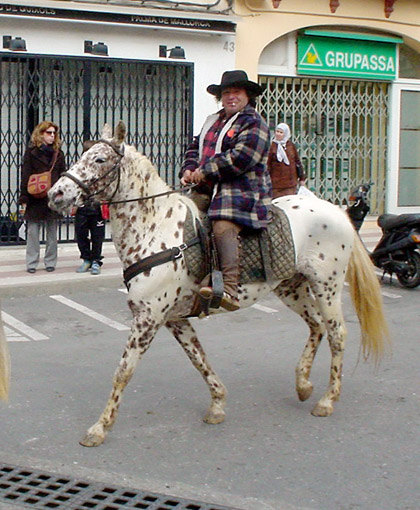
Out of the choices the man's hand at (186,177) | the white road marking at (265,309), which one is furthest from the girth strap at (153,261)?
the white road marking at (265,309)

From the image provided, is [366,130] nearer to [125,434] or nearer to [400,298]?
[400,298]

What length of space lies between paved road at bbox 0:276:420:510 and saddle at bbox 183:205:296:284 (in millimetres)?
1007

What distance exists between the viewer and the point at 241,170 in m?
5.84

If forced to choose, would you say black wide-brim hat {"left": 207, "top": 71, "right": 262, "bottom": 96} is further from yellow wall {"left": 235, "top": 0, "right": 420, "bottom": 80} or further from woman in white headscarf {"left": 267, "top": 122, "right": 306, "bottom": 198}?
yellow wall {"left": 235, "top": 0, "right": 420, "bottom": 80}

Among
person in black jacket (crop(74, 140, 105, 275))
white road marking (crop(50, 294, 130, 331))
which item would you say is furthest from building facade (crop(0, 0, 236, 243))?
white road marking (crop(50, 294, 130, 331))

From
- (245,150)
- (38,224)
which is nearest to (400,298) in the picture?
(38,224)

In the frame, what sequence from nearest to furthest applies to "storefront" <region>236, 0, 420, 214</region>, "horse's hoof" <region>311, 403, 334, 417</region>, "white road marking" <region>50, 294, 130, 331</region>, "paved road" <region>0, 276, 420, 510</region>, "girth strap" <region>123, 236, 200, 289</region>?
"paved road" <region>0, 276, 420, 510</region>
"girth strap" <region>123, 236, 200, 289</region>
"horse's hoof" <region>311, 403, 334, 417</region>
"white road marking" <region>50, 294, 130, 331</region>
"storefront" <region>236, 0, 420, 214</region>

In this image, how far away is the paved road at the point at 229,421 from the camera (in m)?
4.97

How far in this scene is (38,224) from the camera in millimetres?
12008

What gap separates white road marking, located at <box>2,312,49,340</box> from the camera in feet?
28.6

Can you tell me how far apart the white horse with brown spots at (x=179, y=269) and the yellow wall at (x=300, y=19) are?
9.38 m

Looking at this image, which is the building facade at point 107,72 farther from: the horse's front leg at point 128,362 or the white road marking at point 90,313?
the horse's front leg at point 128,362

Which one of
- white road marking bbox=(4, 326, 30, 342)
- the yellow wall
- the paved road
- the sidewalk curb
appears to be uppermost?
the yellow wall

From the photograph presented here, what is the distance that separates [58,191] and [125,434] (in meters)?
1.64
